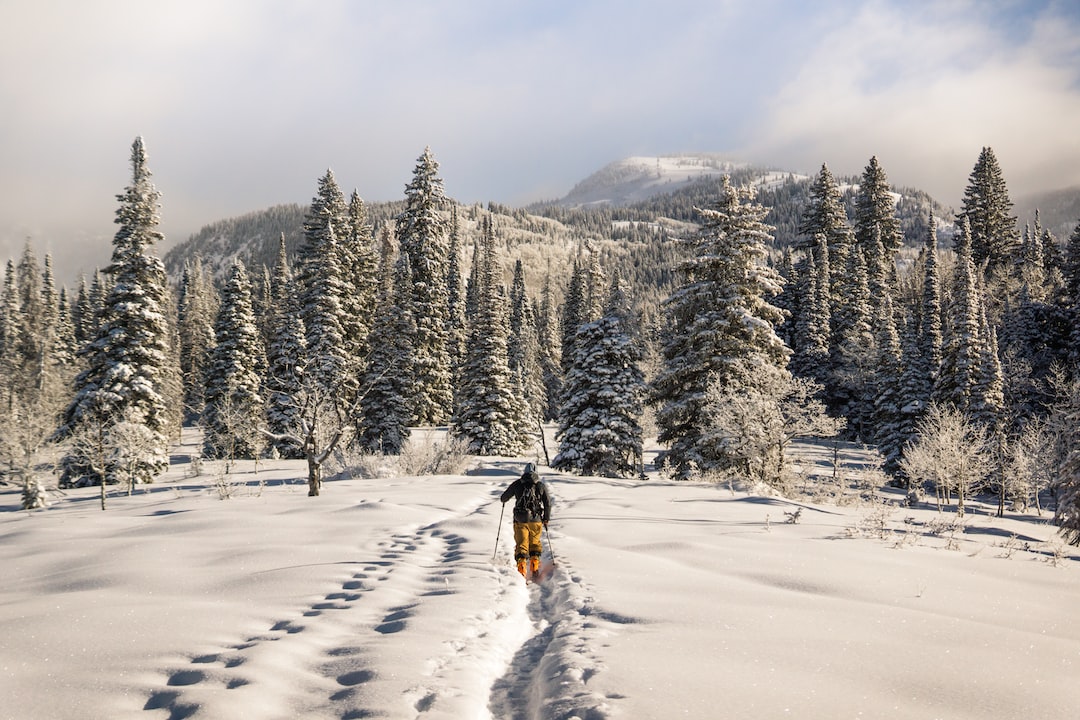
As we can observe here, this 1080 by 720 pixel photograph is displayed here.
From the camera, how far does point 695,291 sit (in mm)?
27969

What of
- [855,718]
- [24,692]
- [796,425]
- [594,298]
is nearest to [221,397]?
[594,298]

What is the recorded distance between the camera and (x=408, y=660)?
5.64 meters

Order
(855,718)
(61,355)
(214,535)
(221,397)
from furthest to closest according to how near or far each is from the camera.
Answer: (61,355), (221,397), (214,535), (855,718)

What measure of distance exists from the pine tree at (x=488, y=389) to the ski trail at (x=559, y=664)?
104 ft

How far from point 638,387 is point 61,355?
72.4 metres

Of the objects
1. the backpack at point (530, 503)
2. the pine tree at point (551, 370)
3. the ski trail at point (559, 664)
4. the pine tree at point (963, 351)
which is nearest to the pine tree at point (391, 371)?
the backpack at point (530, 503)

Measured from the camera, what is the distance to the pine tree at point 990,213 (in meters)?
72.7

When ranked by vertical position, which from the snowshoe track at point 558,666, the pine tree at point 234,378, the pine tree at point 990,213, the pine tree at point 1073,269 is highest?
the pine tree at point 990,213

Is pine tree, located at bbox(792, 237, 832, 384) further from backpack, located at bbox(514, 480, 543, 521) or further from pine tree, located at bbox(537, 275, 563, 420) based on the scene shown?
backpack, located at bbox(514, 480, 543, 521)

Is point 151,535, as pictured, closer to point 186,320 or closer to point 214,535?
point 214,535

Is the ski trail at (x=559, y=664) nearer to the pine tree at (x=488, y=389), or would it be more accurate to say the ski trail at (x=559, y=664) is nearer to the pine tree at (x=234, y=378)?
the pine tree at (x=488, y=389)

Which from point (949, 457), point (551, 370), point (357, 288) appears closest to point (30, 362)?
point (357, 288)

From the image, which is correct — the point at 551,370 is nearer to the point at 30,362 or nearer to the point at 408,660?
the point at 30,362

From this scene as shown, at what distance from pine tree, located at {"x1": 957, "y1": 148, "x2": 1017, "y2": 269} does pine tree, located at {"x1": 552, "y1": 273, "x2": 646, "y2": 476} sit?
63.5 m
